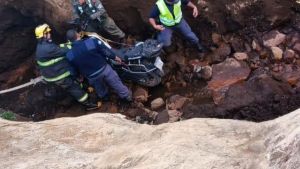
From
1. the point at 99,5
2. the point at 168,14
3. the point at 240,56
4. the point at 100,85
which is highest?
the point at 168,14

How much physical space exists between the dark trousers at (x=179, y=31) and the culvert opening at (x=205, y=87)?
0.58 metres

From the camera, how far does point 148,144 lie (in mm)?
5473

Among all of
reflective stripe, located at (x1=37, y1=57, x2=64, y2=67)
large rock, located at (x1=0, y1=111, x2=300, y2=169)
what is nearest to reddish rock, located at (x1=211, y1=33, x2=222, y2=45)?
reflective stripe, located at (x1=37, y1=57, x2=64, y2=67)

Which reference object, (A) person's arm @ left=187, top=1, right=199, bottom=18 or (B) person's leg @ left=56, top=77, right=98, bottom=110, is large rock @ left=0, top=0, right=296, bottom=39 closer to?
(A) person's arm @ left=187, top=1, right=199, bottom=18

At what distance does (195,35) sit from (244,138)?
15.9ft

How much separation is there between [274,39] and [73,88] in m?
4.29

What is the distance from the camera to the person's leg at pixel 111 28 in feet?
32.2

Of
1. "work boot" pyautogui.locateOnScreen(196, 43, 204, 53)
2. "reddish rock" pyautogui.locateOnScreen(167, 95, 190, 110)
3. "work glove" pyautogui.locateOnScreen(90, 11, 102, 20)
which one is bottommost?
"reddish rock" pyautogui.locateOnScreen(167, 95, 190, 110)

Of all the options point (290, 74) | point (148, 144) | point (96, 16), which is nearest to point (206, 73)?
point (290, 74)

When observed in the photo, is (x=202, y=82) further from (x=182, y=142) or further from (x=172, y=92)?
(x=182, y=142)

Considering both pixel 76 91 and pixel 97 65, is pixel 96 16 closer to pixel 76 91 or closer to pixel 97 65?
pixel 97 65

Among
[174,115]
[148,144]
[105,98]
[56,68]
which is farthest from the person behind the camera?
[105,98]

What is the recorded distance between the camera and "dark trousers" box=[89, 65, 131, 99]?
9.29m

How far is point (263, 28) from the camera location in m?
9.40
